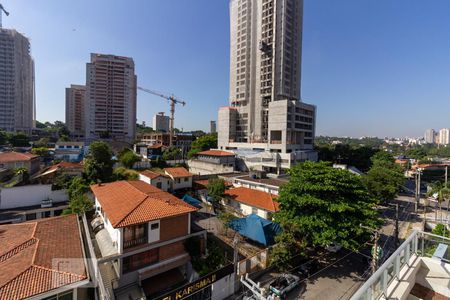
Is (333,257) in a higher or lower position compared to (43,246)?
lower

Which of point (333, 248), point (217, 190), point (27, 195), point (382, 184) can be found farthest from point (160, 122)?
point (333, 248)

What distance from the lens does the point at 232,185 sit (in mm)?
31219

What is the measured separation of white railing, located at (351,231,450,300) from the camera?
3.14 metres

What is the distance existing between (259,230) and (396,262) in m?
13.0

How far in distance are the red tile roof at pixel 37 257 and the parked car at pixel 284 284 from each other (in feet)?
33.7

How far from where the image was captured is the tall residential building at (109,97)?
85125mm

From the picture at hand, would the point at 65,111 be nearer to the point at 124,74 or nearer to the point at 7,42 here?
the point at 7,42

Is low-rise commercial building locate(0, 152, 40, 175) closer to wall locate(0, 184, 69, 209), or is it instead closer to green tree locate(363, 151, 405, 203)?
wall locate(0, 184, 69, 209)

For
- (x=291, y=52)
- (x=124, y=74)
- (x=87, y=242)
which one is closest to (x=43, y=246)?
(x=87, y=242)

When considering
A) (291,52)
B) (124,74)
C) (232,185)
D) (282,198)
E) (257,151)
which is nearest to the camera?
(282,198)

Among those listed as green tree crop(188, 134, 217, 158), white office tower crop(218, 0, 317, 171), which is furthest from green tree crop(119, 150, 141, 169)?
white office tower crop(218, 0, 317, 171)

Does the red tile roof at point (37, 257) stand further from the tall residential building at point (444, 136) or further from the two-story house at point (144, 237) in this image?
the tall residential building at point (444, 136)

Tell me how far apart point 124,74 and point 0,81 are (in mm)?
45581

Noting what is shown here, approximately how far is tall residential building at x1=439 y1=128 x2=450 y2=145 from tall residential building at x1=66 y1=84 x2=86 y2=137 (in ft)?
892
